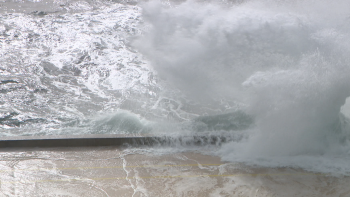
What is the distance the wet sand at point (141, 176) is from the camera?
13.1 ft

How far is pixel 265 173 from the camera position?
4469 millimetres

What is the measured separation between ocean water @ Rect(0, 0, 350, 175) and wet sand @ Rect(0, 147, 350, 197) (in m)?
0.34

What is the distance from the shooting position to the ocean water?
516cm

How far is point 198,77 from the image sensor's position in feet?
24.5

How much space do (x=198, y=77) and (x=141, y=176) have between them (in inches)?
141

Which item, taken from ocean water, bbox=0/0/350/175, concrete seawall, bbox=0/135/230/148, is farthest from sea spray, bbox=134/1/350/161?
concrete seawall, bbox=0/135/230/148

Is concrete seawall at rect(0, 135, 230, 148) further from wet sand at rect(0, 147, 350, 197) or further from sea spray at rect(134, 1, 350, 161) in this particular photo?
sea spray at rect(134, 1, 350, 161)

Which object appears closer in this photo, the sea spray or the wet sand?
the wet sand

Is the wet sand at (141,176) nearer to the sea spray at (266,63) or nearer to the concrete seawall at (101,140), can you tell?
the concrete seawall at (101,140)

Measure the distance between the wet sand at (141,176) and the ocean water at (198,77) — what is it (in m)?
0.34

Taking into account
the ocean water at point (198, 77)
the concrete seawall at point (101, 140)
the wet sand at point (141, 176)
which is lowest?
the wet sand at point (141, 176)

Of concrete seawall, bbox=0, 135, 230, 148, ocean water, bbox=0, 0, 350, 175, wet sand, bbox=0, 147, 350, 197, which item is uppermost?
ocean water, bbox=0, 0, 350, 175

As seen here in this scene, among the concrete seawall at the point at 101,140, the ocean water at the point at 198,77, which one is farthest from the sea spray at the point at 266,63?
the concrete seawall at the point at 101,140

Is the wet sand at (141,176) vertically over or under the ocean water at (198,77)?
under
